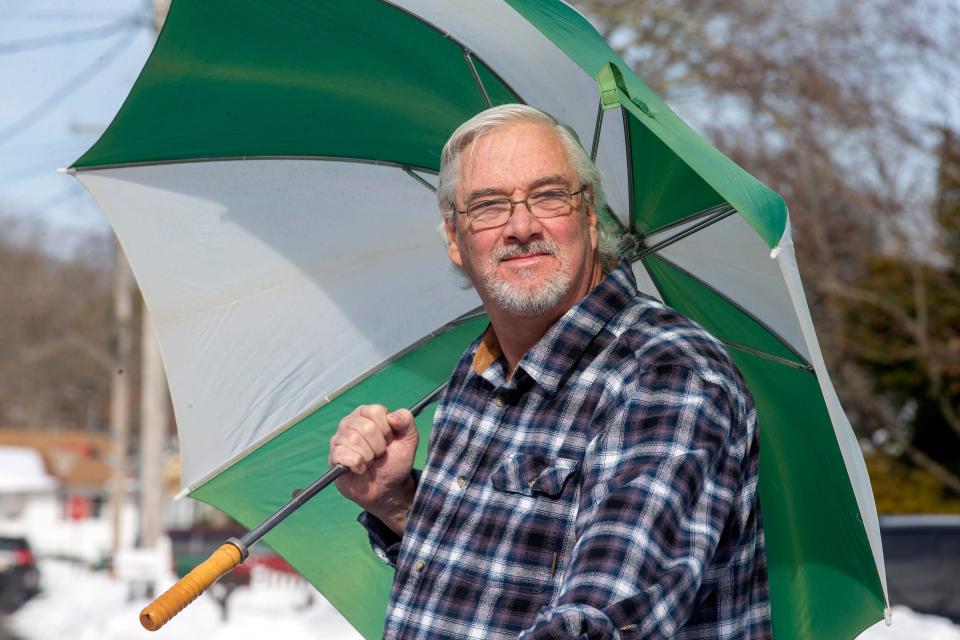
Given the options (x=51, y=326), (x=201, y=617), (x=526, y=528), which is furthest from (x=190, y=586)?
(x=51, y=326)

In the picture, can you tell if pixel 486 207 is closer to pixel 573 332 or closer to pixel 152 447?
pixel 573 332

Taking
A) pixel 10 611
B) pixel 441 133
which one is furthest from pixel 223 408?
pixel 10 611

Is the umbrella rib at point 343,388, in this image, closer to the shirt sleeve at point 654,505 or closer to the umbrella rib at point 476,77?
the umbrella rib at point 476,77

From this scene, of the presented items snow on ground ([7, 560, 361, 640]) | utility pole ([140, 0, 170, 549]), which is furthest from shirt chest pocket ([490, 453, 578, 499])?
utility pole ([140, 0, 170, 549])

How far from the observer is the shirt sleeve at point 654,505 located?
195 cm

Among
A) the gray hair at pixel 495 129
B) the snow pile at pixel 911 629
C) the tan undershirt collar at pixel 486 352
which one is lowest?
the snow pile at pixel 911 629

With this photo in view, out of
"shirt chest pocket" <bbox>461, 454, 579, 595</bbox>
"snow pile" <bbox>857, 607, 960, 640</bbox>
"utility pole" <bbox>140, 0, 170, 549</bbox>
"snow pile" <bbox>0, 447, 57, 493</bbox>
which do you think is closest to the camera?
"shirt chest pocket" <bbox>461, 454, 579, 595</bbox>

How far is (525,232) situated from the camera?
2457 millimetres

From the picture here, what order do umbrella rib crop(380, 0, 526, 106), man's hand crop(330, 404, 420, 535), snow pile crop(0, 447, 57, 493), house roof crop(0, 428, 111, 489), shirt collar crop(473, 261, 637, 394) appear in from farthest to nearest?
house roof crop(0, 428, 111, 489) → snow pile crop(0, 447, 57, 493) → umbrella rib crop(380, 0, 526, 106) → man's hand crop(330, 404, 420, 535) → shirt collar crop(473, 261, 637, 394)

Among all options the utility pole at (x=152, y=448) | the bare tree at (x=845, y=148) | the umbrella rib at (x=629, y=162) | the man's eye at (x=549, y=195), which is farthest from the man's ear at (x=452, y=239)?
the utility pole at (x=152, y=448)

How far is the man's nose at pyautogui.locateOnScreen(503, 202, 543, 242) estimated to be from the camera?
246 centimetres

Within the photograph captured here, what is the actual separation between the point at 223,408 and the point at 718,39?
463 inches

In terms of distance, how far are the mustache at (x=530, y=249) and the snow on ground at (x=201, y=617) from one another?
5.33m

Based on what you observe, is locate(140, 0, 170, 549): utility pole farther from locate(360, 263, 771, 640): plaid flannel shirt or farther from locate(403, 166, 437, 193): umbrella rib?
locate(360, 263, 771, 640): plaid flannel shirt
